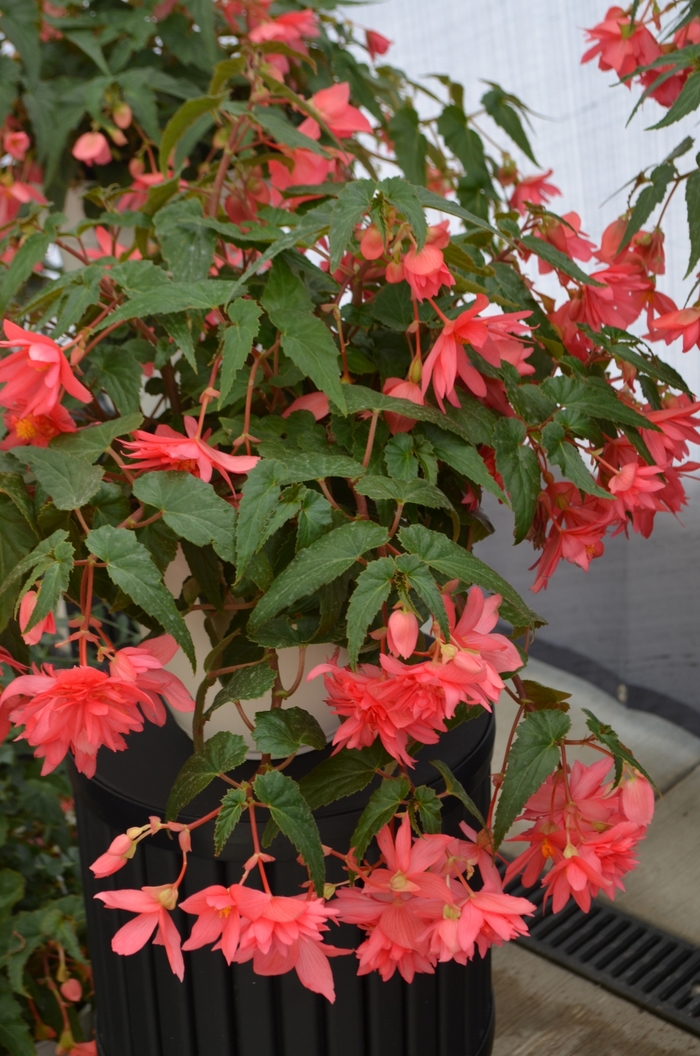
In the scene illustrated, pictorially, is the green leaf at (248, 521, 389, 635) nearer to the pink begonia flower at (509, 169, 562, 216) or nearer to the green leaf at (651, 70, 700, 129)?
the green leaf at (651, 70, 700, 129)

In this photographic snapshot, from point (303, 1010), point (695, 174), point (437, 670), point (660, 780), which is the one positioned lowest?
point (660, 780)

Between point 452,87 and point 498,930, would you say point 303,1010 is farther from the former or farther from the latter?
point 452,87

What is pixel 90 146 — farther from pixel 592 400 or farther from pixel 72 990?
pixel 72 990

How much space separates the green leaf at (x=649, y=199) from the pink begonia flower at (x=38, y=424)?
0.43 meters

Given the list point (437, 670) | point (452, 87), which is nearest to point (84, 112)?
point (452, 87)

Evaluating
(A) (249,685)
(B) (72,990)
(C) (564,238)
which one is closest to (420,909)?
(A) (249,685)

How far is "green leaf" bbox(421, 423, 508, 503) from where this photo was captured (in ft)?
2.02

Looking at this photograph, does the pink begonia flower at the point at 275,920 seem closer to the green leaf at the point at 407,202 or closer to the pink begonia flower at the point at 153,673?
the pink begonia flower at the point at 153,673

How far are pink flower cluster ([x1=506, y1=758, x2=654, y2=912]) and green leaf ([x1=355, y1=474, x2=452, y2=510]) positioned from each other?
0.19 m

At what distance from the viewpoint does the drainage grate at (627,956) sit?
1127mm

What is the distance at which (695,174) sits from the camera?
2.38 ft

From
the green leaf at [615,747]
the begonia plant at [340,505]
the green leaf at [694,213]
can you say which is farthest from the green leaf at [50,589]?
the green leaf at [694,213]

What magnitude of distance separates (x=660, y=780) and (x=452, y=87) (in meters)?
1.02

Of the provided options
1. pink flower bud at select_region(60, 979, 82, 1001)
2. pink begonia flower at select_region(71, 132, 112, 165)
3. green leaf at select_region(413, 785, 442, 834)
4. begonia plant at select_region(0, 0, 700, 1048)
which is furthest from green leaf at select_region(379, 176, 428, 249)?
pink flower bud at select_region(60, 979, 82, 1001)
